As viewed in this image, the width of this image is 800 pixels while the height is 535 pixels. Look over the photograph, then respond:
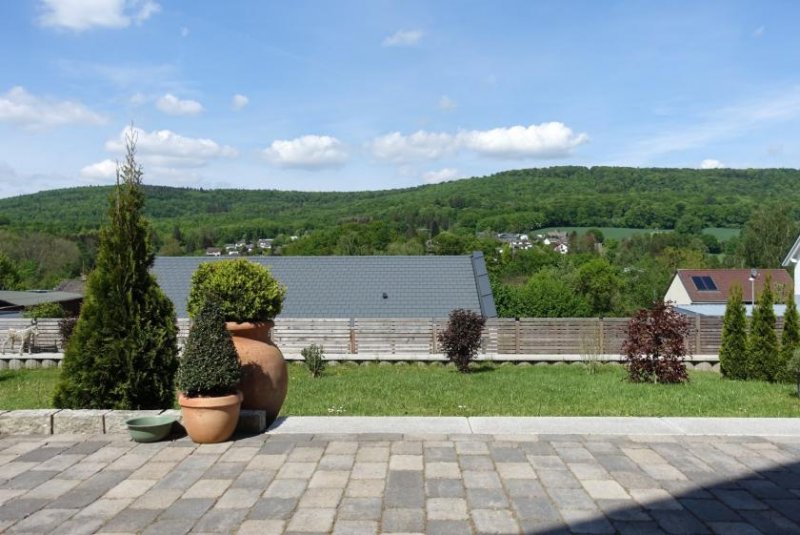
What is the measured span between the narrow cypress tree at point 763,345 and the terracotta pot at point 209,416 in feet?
39.9

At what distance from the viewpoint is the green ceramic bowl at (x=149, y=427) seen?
5.59m

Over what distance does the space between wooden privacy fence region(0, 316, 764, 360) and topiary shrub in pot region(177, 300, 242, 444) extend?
1225 cm

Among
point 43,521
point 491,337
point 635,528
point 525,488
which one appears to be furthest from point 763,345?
point 43,521

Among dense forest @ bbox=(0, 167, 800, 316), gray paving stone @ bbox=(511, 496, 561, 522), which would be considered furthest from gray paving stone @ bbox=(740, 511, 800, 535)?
dense forest @ bbox=(0, 167, 800, 316)

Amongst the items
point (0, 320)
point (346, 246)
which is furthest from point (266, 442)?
point (346, 246)

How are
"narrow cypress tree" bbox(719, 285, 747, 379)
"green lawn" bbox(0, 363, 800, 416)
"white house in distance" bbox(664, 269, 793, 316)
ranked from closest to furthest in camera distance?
"green lawn" bbox(0, 363, 800, 416), "narrow cypress tree" bbox(719, 285, 747, 379), "white house in distance" bbox(664, 269, 793, 316)

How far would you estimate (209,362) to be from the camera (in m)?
5.48

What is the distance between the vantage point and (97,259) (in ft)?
21.7

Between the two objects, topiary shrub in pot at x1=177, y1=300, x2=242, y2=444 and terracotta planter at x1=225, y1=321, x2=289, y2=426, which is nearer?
topiary shrub in pot at x1=177, y1=300, x2=242, y2=444

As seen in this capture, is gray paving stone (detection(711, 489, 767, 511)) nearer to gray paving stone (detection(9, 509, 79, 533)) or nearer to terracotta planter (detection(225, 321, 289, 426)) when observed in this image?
terracotta planter (detection(225, 321, 289, 426))

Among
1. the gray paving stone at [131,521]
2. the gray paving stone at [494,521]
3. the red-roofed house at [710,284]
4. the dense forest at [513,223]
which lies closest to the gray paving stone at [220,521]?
the gray paving stone at [131,521]

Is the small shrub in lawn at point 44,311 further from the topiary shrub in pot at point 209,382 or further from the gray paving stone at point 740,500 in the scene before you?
the gray paving stone at point 740,500

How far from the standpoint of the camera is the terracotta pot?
215 inches

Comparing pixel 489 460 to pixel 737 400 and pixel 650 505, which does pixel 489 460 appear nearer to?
pixel 650 505
